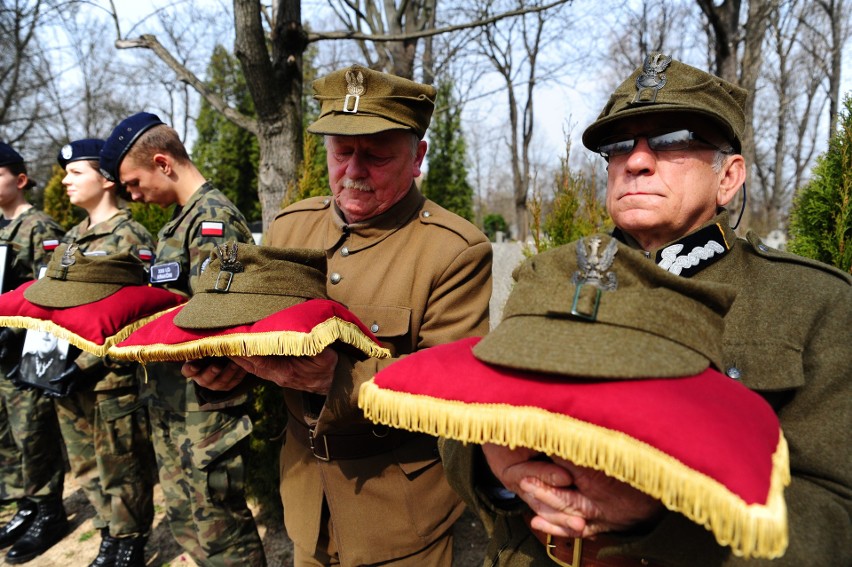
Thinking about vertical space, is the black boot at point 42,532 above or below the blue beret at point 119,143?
below

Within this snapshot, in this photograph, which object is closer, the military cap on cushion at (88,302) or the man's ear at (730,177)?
the man's ear at (730,177)

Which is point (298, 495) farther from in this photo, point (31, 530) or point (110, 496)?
point (31, 530)

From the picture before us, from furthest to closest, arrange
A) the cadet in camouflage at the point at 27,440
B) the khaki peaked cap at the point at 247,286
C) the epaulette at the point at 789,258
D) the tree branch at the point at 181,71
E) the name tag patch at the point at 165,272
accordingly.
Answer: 1. the tree branch at the point at 181,71
2. the cadet in camouflage at the point at 27,440
3. the name tag patch at the point at 165,272
4. the khaki peaked cap at the point at 247,286
5. the epaulette at the point at 789,258

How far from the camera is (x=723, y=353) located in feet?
4.23

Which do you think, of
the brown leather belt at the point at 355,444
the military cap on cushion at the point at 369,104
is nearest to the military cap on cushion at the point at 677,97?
the military cap on cushion at the point at 369,104

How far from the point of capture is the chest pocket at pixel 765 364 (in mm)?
1151

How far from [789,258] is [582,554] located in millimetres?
921

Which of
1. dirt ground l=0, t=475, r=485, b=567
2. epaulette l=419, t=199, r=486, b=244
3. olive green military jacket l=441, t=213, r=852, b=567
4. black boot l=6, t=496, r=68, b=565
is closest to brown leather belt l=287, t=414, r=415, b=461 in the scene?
olive green military jacket l=441, t=213, r=852, b=567

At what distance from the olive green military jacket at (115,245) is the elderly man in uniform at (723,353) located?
2.75 m

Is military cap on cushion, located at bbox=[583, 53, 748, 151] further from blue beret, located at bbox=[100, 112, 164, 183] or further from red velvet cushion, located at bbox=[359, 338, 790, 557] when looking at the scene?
blue beret, located at bbox=[100, 112, 164, 183]

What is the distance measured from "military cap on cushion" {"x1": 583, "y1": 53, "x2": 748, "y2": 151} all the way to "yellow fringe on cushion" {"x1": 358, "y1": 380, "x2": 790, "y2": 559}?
2.84 ft

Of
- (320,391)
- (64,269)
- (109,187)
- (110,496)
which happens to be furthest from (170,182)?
(110,496)

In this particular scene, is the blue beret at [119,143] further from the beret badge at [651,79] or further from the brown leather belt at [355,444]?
the beret badge at [651,79]

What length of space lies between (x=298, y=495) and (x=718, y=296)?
1.82 metres
